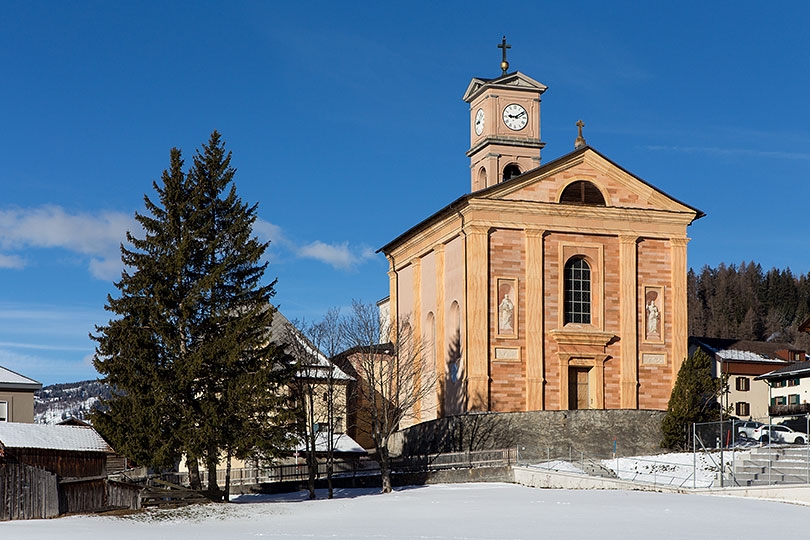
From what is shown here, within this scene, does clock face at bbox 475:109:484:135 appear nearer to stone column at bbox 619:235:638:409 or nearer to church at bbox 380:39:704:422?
church at bbox 380:39:704:422

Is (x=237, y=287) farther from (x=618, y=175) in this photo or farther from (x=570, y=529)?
(x=618, y=175)

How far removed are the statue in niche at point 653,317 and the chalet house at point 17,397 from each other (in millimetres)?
26749

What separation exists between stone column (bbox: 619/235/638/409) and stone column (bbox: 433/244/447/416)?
25.0ft

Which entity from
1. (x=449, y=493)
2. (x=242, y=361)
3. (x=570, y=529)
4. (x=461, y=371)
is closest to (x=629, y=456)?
(x=461, y=371)

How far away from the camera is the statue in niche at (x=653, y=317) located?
49.2m

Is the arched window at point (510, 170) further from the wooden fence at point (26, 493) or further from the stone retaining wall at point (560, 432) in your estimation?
the wooden fence at point (26, 493)

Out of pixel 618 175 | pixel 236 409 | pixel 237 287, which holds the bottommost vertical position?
pixel 236 409

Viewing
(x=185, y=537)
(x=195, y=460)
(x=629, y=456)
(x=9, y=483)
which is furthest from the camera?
(x=629, y=456)

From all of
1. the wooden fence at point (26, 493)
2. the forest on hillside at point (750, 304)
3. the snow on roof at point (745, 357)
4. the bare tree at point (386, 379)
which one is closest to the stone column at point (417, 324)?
the bare tree at point (386, 379)

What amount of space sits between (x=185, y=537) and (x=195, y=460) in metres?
8.80

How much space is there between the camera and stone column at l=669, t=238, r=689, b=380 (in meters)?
49.1

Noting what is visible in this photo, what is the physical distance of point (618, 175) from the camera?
49.1 metres

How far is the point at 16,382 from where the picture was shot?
50625 mm

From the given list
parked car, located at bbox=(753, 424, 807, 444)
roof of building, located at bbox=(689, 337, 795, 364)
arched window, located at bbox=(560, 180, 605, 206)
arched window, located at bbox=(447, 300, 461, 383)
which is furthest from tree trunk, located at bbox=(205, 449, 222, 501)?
roof of building, located at bbox=(689, 337, 795, 364)
